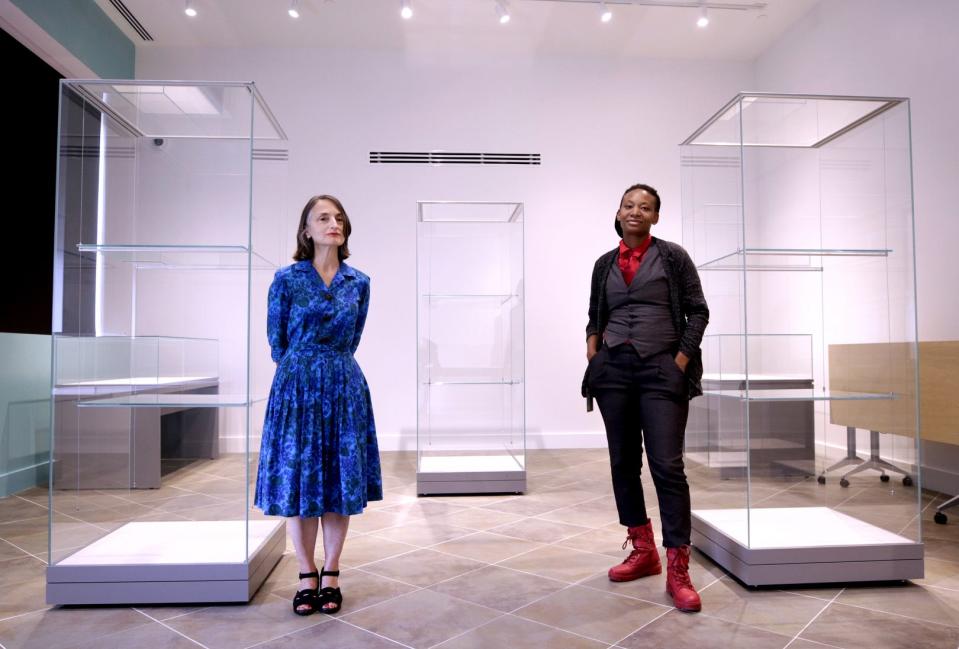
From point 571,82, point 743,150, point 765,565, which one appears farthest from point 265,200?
point 571,82

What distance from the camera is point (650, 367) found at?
9.13ft

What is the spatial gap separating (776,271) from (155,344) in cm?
279

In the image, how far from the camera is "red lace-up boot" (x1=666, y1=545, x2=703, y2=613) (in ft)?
8.69

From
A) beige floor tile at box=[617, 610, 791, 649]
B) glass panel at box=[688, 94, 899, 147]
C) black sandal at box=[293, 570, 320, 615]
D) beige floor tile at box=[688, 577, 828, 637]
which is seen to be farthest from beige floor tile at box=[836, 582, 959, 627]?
black sandal at box=[293, 570, 320, 615]

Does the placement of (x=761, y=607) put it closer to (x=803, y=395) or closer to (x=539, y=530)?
(x=803, y=395)

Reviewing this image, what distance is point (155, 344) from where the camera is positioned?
2.85 m

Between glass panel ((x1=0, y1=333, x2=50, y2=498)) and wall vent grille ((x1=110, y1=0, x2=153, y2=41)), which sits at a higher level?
wall vent grille ((x1=110, y1=0, x2=153, y2=41))

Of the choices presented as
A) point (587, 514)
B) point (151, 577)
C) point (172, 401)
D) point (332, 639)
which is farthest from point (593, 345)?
point (151, 577)

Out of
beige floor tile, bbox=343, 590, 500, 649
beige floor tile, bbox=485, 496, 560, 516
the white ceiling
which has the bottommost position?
beige floor tile, bbox=485, 496, 560, 516

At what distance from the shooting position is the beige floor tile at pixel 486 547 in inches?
136

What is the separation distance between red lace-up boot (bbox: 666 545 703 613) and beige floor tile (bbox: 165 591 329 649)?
1397mm

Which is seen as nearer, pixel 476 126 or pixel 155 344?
pixel 155 344

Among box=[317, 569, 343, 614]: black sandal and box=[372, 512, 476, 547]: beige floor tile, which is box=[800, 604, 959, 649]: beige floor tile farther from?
box=[372, 512, 476, 547]: beige floor tile

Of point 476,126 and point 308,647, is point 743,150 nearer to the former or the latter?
point 308,647
